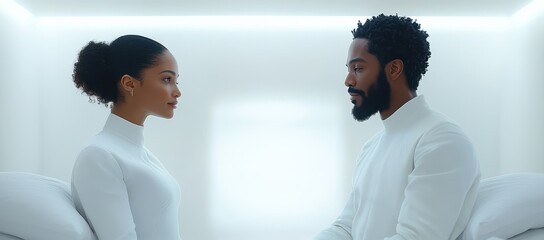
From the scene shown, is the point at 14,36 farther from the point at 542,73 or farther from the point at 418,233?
the point at 542,73

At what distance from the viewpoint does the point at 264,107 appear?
3.64 meters

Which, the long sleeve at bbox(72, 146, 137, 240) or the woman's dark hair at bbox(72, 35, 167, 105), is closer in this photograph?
the long sleeve at bbox(72, 146, 137, 240)

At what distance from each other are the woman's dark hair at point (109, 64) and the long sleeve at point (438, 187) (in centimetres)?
93

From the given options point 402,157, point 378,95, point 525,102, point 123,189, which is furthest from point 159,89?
point 525,102

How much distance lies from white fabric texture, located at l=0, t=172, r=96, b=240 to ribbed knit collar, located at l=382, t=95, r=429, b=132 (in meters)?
0.93

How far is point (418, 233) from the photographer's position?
4.72 feet

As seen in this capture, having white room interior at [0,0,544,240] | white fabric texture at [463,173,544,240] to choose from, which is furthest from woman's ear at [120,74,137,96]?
white room interior at [0,0,544,240]

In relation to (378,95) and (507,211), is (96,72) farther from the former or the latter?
(507,211)

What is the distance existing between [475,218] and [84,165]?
41.4 inches

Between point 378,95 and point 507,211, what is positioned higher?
point 378,95

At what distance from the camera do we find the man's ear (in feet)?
5.74

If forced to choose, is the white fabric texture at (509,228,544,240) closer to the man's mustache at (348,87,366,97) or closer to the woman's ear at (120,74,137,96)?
the man's mustache at (348,87,366,97)

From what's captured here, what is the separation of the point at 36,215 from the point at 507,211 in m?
1.22

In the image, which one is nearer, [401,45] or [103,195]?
[103,195]
